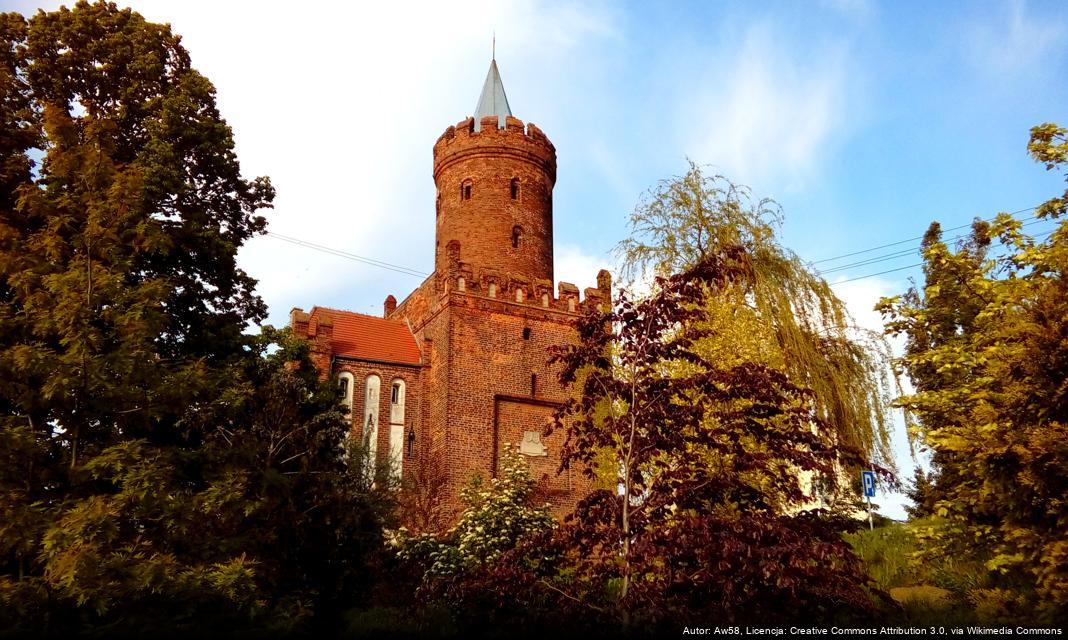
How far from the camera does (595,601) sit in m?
7.72

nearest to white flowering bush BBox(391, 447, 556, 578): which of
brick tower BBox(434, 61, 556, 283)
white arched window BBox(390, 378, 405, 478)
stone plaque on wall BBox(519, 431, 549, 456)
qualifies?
stone plaque on wall BBox(519, 431, 549, 456)

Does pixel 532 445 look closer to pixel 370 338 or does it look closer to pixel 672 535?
pixel 370 338

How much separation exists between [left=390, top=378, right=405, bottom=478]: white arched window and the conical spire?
1034cm

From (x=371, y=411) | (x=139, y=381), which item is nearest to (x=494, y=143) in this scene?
(x=371, y=411)

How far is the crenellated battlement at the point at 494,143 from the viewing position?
93.6ft

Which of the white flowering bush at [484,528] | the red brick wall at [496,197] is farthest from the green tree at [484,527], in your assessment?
the red brick wall at [496,197]

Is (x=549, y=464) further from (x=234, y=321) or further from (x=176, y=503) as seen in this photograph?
(x=176, y=503)

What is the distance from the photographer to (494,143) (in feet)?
93.5

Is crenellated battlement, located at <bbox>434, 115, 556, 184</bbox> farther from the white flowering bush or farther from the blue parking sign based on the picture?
the blue parking sign

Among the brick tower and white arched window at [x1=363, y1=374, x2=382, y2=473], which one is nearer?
white arched window at [x1=363, y1=374, x2=382, y2=473]

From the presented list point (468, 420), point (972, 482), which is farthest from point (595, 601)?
point (468, 420)

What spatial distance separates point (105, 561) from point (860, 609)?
23.4 feet

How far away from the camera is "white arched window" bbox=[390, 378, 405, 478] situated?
2386 cm

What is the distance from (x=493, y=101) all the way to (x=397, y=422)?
1309 centimetres
